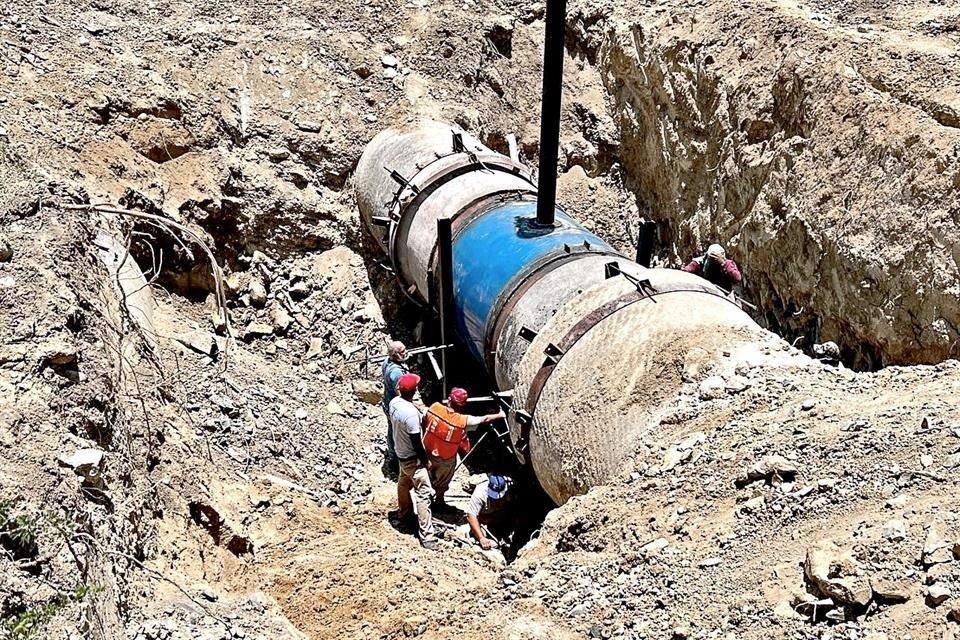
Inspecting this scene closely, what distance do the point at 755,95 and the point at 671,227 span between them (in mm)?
1852

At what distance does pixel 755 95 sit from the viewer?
28.5ft

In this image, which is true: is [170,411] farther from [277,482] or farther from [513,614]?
[513,614]

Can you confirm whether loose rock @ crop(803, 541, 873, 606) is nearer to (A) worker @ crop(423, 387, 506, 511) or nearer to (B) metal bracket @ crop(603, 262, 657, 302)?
(B) metal bracket @ crop(603, 262, 657, 302)

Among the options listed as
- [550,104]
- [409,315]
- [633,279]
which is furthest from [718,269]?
[409,315]

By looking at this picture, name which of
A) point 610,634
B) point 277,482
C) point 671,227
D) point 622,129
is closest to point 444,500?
point 277,482

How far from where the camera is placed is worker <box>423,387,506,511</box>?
6422 millimetres

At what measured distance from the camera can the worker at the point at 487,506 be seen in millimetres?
6477

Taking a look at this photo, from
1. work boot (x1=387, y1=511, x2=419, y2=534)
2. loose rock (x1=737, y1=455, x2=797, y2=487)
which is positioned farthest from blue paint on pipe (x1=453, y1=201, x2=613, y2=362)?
loose rock (x1=737, y1=455, x2=797, y2=487)

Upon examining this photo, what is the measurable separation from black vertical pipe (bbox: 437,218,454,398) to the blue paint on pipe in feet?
0.24

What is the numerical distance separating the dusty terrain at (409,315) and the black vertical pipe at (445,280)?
1.08 metres

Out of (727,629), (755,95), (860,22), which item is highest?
(860,22)

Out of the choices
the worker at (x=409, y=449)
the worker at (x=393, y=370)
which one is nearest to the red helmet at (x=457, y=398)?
the worker at (x=409, y=449)

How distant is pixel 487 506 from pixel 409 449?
73cm

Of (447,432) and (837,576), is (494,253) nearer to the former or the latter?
(447,432)
